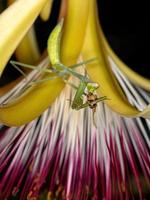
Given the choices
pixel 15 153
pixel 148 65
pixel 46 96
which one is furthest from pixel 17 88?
pixel 148 65

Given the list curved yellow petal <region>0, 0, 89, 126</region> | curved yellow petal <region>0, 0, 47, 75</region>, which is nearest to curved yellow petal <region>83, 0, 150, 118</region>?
curved yellow petal <region>0, 0, 89, 126</region>

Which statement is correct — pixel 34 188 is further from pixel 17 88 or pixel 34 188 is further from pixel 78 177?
pixel 17 88

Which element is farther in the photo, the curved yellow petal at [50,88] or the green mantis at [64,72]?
the curved yellow petal at [50,88]

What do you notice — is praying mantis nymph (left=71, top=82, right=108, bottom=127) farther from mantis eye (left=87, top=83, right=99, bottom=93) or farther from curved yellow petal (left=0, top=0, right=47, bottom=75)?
curved yellow petal (left=0, top=0, right=47, bottom=75)

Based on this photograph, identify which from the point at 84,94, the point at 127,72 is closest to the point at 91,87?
the point at 84,94

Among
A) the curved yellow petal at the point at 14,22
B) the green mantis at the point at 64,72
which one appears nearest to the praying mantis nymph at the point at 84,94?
the green mantis at the point at 64,72

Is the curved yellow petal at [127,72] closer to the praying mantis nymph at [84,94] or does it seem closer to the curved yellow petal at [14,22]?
the praying mantis nymph at [84,94]
